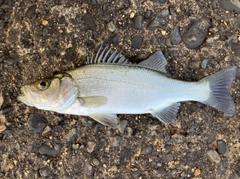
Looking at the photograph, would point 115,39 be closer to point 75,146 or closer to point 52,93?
point 52,93

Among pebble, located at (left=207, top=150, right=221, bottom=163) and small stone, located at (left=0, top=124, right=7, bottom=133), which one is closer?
A: small stone, located at (left=0, top=124, right=7, bottom=133)

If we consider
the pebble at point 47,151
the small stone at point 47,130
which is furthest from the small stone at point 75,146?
the small stone at point 47,130

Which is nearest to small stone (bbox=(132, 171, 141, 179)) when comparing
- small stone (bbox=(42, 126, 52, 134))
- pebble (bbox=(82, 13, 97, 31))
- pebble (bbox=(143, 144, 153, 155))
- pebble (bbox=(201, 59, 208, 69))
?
pebble (bbox=(143, 144, 153, 155))

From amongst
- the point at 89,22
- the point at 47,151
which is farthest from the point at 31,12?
the point at 47,151

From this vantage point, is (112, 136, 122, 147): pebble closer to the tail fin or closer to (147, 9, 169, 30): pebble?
the tail fin

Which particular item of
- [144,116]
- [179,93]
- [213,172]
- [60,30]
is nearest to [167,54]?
[179,93]

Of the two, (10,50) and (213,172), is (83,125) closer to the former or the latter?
(10,50)
